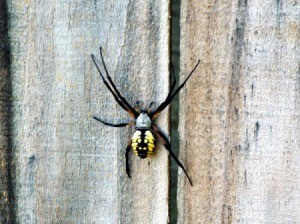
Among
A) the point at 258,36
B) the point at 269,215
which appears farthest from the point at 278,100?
the point at 269,215

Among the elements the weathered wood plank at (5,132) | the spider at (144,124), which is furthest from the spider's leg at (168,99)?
the weathered wood plank at (5,132)

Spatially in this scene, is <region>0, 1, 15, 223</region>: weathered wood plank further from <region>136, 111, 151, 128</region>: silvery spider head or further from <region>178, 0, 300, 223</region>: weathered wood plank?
<region>178, 0, 300, 223</region>: weathered wood plank

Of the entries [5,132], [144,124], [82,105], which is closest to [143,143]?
[144,124]

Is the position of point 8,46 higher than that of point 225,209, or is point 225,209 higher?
point 8,46

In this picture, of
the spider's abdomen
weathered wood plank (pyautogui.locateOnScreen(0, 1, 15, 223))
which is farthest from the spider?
weathered wood plank (pyautogui.locateOnScreen(0, 1, 15, 223))

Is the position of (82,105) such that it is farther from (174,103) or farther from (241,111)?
(241,111)

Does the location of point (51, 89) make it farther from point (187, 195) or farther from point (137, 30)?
point (187, 195)

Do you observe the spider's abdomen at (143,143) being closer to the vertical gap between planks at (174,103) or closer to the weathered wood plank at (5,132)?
the vertical gap between planks at (174,103)

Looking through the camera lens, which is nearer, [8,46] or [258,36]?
[258,36]
